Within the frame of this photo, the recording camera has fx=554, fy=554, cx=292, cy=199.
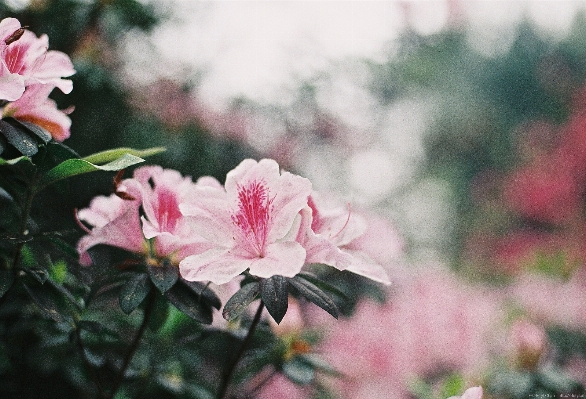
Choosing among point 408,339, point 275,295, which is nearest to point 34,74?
point 275,295

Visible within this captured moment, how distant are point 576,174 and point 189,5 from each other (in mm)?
1830

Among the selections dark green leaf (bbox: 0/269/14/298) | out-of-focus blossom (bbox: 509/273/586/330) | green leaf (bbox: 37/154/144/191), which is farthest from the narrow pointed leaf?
out-of-focus blossom (bbox: 509/273/586/330)

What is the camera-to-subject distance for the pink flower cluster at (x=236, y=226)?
1.81ft

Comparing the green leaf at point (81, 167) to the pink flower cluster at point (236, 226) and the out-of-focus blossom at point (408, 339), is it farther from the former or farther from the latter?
the out-of-focus blossom at point (408, 339)

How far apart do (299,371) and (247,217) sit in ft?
1.14

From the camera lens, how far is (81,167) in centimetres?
56

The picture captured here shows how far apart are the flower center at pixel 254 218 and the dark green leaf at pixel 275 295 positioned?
35 millimetres

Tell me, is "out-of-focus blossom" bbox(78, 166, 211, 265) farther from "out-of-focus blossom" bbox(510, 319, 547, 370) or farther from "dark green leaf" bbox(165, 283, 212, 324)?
"out-of-focus blossom" bbox(510, 319, 547, 370)

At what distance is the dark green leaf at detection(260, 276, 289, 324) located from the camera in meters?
0.53

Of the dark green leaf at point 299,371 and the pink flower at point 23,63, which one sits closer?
the pink flower at point 23,63

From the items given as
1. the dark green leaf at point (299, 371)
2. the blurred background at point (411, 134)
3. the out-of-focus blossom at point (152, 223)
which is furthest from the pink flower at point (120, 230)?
the blurred background at point (411, 134)

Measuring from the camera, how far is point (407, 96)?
278 centimetres

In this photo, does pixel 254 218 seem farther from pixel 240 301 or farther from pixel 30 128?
pixel 30 128

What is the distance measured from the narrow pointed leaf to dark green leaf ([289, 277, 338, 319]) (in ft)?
0.67
